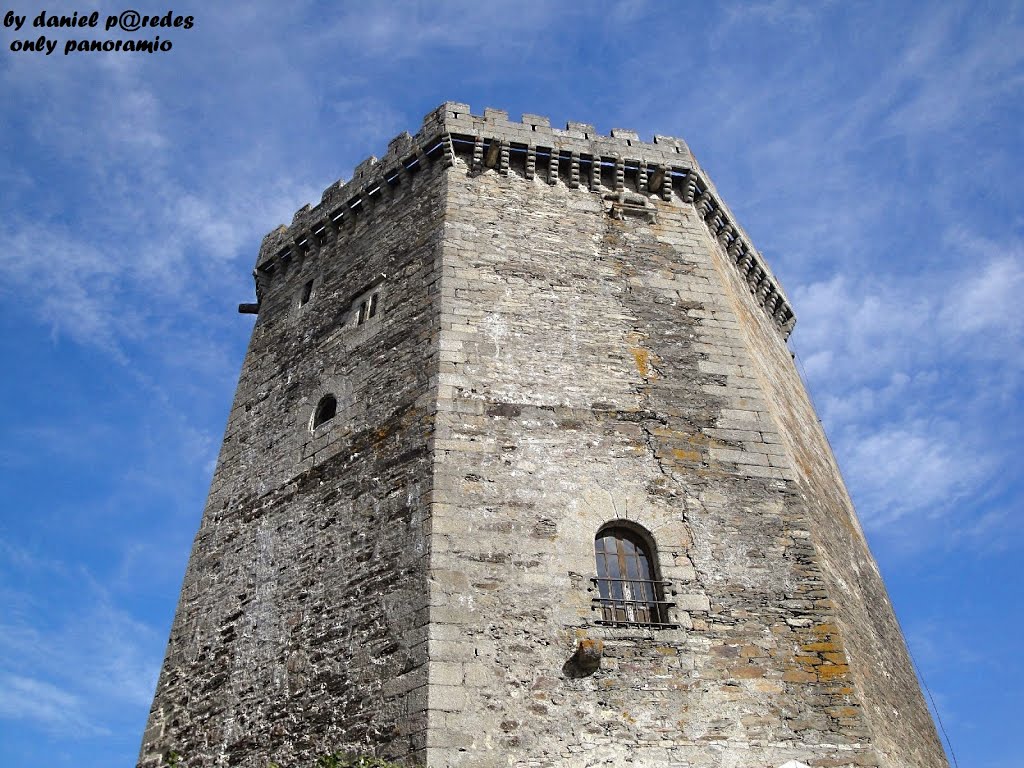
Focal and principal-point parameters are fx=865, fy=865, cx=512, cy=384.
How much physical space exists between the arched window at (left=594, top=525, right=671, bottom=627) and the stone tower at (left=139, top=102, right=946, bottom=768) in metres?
0.03

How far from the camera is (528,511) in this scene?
28.6ft

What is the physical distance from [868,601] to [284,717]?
693cm

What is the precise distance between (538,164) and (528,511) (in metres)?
5.72

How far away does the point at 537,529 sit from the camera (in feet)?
28.2

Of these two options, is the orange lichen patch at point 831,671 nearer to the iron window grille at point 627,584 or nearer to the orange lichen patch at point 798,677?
the orange lichen patch at point 798,677

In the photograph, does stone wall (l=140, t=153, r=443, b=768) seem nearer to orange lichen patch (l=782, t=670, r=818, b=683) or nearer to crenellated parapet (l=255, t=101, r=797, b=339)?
crenellated parapet (l=255, t=101, r=797, b=339)

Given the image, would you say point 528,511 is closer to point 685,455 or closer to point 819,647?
point 685,455

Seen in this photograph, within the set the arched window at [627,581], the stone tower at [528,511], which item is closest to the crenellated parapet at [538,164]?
the stone tower at [528,511]

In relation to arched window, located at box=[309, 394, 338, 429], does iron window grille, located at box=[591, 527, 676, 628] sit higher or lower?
lower

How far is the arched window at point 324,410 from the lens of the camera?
10.8 m

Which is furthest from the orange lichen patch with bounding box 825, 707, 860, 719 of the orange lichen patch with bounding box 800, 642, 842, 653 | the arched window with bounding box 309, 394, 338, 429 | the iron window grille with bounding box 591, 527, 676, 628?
the arched window with bounding box 309, 394, 338, 429

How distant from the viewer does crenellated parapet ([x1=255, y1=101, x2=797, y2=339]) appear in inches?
481

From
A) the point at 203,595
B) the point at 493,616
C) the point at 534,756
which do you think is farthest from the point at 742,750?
the point at 203,595

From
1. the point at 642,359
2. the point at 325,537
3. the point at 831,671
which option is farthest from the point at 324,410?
the point at 831,671
